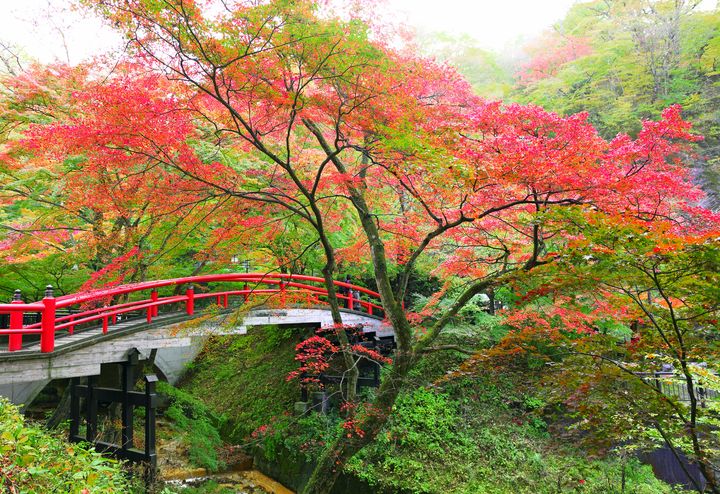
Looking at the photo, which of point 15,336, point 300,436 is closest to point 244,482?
point 300,436

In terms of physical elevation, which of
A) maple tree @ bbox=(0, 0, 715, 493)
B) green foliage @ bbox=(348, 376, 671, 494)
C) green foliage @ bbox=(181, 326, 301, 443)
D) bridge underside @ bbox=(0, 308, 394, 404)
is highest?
maple tree @ bbox=(0, 0, 715, 493)

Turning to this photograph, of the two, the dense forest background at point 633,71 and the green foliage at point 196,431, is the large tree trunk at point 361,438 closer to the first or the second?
the green foliage at point 196,431

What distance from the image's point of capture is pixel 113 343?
23.1 ft

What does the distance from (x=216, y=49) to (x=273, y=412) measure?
30.8 feet

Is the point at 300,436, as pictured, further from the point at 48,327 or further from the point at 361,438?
the point at 48,327

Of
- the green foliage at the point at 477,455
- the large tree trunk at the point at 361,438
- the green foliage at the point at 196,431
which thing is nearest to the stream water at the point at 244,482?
the green foliage at the point at 196,431

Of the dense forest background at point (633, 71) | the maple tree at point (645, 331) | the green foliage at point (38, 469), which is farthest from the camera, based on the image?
the dense forest background at point (633, 71)

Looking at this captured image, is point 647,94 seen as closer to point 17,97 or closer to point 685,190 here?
point 685,190

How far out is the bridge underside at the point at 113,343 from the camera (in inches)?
232

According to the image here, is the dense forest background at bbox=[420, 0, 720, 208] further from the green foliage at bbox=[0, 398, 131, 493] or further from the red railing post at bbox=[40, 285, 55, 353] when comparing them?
the green foliage at bbox=[0, 398, 131, 493]

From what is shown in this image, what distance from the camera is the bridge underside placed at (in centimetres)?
589

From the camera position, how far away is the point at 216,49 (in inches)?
213

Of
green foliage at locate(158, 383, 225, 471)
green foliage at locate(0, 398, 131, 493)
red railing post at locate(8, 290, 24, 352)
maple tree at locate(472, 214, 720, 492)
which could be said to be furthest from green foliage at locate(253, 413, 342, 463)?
green foliage at locate(0, 398, 131, 493)

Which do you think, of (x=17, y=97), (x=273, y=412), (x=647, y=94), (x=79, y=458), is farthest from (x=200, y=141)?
(x=647, y=94)
